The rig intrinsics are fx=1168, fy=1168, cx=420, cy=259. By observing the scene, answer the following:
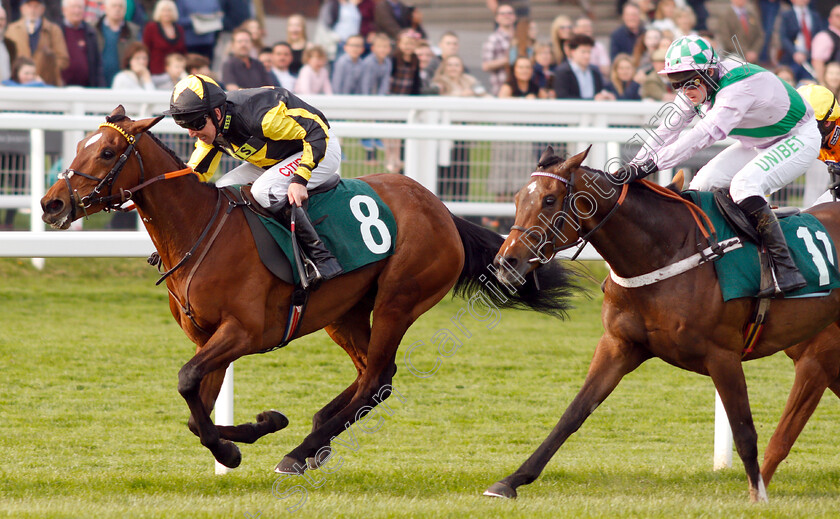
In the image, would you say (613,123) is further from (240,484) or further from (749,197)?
(240,484)

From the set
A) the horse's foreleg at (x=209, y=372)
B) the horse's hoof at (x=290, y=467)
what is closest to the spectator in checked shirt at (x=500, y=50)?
the horse's hoof at (x=290, y=467)

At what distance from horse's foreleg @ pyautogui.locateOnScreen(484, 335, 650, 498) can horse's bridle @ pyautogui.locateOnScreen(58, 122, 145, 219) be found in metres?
1.96

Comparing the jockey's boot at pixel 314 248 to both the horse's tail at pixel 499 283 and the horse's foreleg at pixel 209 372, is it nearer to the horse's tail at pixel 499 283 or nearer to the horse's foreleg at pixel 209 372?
the horse's foreleg at pixel 209 372

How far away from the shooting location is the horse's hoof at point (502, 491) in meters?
4.70

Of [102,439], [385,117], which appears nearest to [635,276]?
[102,439]

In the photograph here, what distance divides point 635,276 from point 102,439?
292 cm

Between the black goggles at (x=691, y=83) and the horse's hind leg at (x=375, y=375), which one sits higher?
the black goggles at (x=691, y=83)

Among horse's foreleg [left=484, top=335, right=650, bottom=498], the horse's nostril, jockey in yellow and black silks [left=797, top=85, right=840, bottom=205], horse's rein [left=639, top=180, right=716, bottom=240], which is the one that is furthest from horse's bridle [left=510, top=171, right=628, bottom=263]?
the horse's nostril

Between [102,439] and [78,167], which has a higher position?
[78,167]

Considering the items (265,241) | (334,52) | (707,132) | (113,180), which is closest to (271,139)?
(265,241)

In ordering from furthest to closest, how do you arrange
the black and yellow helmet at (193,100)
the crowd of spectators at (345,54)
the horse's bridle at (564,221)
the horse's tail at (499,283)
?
1. the crowd of spectators at (345,54)
2. the horse's tail at (499,283)
3. the black and yellow helmet at (193,100)
4. the horse's bridle at (564,221)

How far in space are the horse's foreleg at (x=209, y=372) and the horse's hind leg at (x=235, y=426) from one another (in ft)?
0.25

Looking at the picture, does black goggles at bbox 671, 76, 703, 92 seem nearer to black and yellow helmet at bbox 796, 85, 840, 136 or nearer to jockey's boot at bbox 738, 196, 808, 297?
jockey's boot at bbox 738, 196, 808, 297

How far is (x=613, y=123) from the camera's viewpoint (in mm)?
10203
